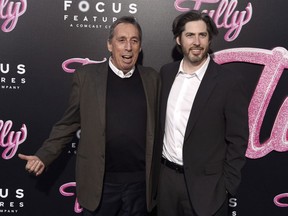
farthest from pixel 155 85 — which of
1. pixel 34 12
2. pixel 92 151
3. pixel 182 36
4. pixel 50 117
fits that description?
pixel 34 12

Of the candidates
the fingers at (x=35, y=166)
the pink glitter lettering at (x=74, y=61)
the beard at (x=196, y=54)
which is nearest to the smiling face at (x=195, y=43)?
the beard at (x=196, y=54)

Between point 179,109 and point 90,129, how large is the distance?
0.47 meters

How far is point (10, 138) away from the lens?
2186mm

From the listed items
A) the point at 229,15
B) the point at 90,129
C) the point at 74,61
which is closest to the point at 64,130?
the point at 90,129

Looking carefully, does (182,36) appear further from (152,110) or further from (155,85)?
(152,110)

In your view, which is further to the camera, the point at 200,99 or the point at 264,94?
the point at 264,94

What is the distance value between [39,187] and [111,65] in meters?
1.06

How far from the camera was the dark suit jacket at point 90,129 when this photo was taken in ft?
5.48

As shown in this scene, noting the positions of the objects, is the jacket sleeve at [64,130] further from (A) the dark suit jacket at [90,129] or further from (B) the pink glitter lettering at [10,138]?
→ (B) the pink glitter lettering at [10,138]

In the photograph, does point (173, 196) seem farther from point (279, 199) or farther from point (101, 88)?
point (279, 199)

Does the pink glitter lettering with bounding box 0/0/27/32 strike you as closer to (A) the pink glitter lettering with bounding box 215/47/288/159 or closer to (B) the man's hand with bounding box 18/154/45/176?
(B) the man's hand with bounding box 18/154/45/176

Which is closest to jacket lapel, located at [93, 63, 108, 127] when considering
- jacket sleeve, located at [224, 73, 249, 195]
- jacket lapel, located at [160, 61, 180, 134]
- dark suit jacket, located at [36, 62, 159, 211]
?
dark suit jacket, located at [36, 62, 159, 211]

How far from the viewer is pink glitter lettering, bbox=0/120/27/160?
2172mm

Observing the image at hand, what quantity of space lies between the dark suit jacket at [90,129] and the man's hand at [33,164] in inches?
1.0
